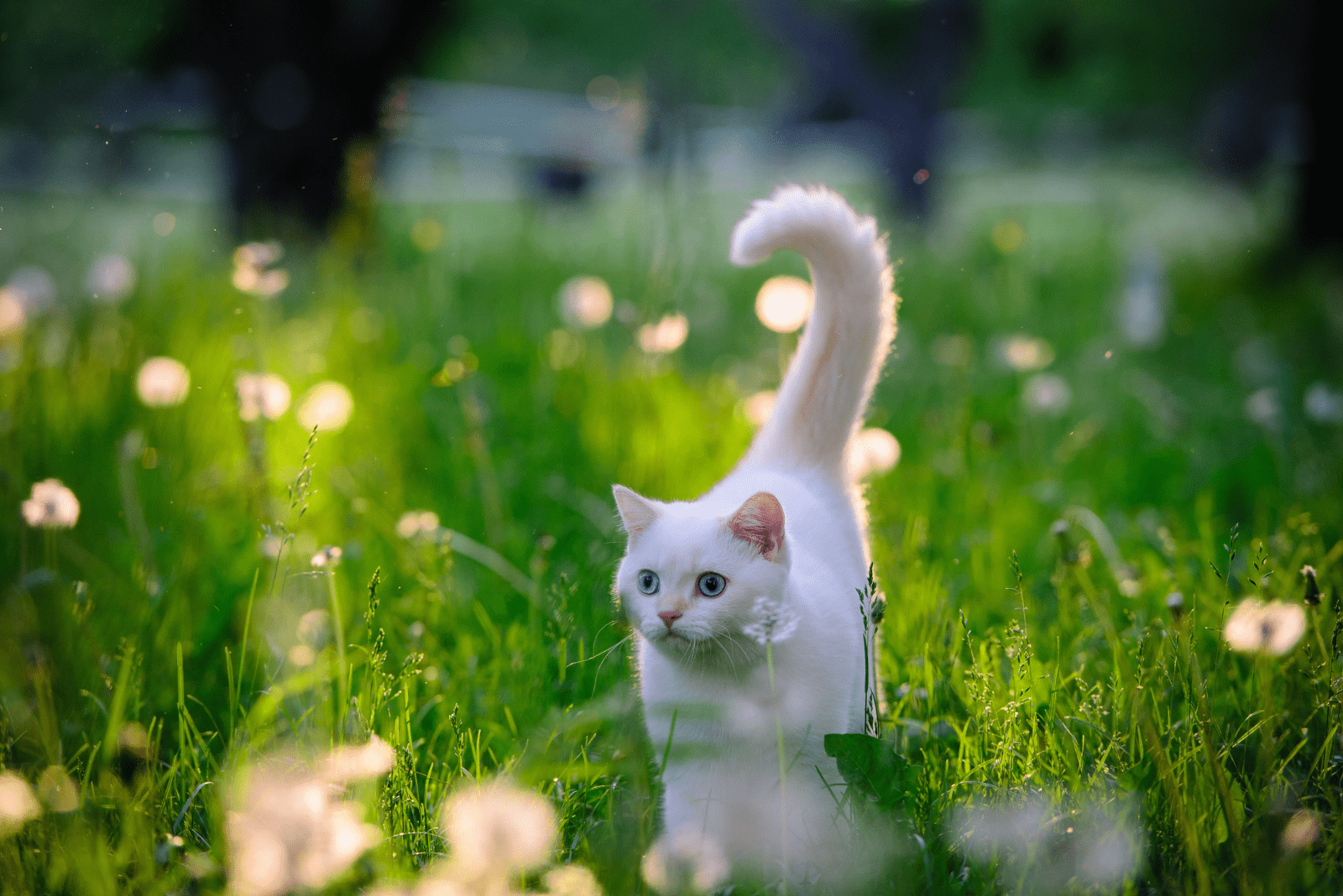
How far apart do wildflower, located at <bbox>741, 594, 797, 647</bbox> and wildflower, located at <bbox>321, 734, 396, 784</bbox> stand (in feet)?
1.54

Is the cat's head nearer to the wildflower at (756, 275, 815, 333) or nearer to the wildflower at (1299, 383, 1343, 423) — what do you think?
the wildflower at (756, 275, 815, 333)

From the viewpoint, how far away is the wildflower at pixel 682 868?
0.89m

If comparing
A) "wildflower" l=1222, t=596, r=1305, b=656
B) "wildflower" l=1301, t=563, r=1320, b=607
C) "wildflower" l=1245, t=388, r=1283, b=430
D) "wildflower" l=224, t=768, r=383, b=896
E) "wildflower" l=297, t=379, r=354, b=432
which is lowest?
"wildflower" l=224, t=768, r=383, b=896

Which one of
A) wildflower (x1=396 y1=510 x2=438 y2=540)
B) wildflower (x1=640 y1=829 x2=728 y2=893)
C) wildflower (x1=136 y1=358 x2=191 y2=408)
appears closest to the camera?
wildflower (x1=640 y1=829 x2=728 y2=893)

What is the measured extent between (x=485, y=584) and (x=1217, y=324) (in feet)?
13.7

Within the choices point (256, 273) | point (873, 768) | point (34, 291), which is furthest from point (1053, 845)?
point (34, 291)

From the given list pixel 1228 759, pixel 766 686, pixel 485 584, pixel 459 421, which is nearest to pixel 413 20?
pixel 459 421

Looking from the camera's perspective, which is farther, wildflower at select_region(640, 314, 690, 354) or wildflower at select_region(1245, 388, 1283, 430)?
wildflower at select_region(1245, 388, 1283, 430)

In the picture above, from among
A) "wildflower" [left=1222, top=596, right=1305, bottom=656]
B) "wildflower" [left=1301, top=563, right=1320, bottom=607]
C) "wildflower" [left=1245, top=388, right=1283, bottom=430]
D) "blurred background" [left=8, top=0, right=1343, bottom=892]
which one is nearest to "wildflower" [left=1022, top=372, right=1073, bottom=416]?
"blurred background" [left=8, top=0, right=1343, bottom=892]

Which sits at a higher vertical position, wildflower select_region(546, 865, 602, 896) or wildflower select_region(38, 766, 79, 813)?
wildflower select_region(546, 865, 602, 896)

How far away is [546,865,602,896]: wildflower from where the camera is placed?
94 cm

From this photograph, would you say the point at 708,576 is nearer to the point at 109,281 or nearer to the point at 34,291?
the point at 109,281

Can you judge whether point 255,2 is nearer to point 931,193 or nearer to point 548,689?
point 548,689

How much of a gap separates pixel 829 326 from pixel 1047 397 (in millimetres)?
1195
